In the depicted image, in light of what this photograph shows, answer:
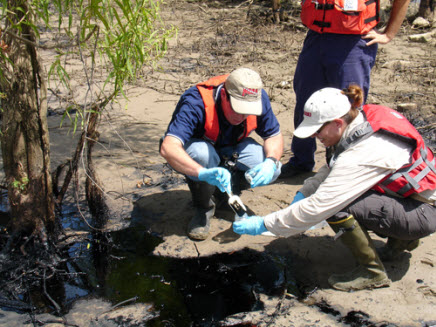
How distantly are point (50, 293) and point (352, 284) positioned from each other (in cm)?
178

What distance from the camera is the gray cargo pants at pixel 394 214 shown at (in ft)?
8.45

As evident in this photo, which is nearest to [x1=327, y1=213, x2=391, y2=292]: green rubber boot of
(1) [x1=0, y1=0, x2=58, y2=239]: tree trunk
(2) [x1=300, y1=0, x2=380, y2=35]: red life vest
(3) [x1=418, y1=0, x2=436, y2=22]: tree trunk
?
(2) [x1=300, y1=0, x2=380, y2=35]: red life vest

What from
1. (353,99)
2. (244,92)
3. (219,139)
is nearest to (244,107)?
(244,92)

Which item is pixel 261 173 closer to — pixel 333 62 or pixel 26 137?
pixel 333 62

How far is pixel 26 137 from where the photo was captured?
9.36 feet

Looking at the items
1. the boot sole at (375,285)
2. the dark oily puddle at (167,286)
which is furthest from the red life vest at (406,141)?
the dark oily puddle at (167,286)

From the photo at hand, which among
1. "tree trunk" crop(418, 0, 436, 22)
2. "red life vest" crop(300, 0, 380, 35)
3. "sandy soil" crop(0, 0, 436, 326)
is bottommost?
"sandy soil" crop(0, 0, 436, 326)

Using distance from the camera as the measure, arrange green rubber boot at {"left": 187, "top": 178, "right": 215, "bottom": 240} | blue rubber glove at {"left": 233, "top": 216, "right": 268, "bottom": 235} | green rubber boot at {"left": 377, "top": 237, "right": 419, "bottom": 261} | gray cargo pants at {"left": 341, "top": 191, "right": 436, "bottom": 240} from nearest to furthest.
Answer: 1. gray cargo pants at {"left": 341, "top": 191, "right": 436, "bottom": 240}
2. blue rubber glove at {"left": 233, "top": 216, "right": 268, "bottom": 235}
3. green rubber boot at {"left": 377, "top": 237, "right": 419, "bottom": 261}
4. green rubber boot at {"left": 187, "top": 178, "right": 215, "bottom": 240}

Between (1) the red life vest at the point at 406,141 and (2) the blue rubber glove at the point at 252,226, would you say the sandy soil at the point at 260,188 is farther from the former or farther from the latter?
(1) the red life vest at the point at 406,141

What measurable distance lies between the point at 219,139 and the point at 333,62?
1067 millimetres

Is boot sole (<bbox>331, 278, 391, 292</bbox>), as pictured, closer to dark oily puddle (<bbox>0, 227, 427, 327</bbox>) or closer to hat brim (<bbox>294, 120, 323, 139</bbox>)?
dark oily puddle (<bbox>0, 227, 427, 327</bbox>)

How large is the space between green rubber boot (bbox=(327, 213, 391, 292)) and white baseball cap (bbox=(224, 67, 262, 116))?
841mm

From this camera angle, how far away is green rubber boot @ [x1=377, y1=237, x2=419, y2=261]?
2861 mm

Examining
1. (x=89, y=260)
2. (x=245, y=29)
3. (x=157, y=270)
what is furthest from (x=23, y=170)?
(x=245, y=29)
